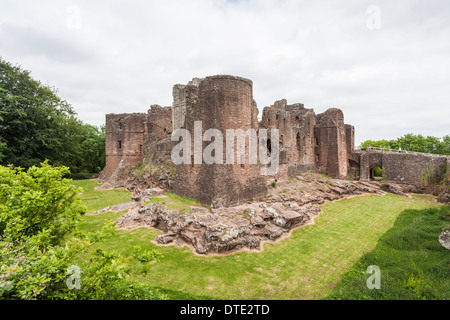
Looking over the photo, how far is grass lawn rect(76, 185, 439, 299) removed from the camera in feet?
30.3

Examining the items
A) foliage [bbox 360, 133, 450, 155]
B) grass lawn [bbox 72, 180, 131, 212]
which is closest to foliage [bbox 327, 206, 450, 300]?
grass lawn [bbox 72, 180, 131, 212]

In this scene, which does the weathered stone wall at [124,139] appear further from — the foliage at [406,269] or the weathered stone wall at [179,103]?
the foliage at [406,269]

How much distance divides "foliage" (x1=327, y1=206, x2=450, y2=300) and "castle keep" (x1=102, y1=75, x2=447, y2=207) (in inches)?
353

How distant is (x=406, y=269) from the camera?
365 inches

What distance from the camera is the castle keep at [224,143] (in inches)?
653

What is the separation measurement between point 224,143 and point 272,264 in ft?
28.7

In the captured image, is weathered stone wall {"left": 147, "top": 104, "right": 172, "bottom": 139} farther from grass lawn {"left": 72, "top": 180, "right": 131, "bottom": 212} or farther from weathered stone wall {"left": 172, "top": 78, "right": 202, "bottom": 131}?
grass lawn {"left": 72, "top": 180, "right": 131, "bottom": 212}

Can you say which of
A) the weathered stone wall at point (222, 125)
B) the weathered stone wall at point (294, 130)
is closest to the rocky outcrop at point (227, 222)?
the weathered stone wall at point (222, 125)

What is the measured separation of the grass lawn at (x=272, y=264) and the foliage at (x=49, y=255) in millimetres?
1227

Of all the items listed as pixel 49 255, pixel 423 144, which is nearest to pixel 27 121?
pixel 49 255

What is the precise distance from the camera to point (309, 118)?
3325 centimetres
